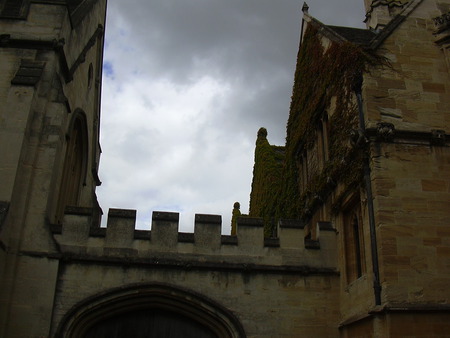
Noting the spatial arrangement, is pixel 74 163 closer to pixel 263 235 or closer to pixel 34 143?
pixel 34 143

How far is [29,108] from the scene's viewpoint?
11.3 meters

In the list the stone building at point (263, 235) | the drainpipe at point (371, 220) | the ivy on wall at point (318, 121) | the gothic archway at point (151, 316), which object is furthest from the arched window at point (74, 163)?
the drainpipe at point (371, 220)

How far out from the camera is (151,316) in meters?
10.9

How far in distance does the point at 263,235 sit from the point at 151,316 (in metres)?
2.94

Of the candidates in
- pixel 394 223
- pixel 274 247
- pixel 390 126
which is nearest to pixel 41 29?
pixel 274 247

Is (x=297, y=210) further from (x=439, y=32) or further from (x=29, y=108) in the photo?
(x=29, y=108)

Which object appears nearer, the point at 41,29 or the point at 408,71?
the point at 408,71

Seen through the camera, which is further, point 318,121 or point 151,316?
point 318,121

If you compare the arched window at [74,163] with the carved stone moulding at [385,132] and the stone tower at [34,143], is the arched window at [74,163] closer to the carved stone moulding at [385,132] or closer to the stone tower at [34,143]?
the stone tower at [34,143]

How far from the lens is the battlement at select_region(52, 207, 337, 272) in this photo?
1069 centimetres

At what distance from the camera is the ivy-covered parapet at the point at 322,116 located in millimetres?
10625

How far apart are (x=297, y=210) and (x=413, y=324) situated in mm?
6962

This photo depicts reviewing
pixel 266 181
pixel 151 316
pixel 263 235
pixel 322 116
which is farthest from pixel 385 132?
pixel 266 181

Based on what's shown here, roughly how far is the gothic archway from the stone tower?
85 centimetres
